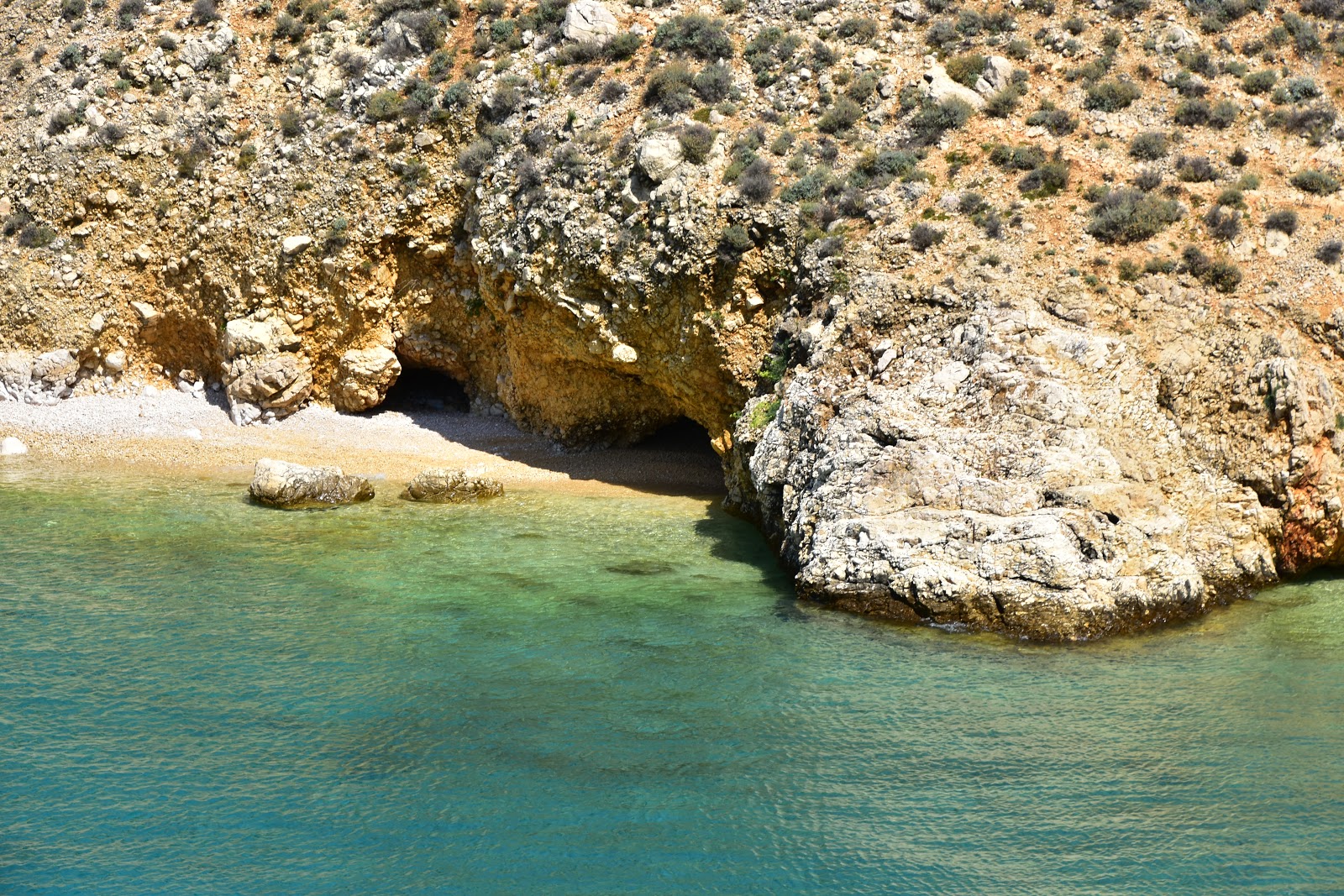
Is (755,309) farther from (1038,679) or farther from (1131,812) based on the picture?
(1131,812)

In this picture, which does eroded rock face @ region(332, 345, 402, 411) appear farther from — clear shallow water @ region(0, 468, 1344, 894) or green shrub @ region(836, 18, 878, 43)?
green shrub @ region(836, 18, 878, 43)

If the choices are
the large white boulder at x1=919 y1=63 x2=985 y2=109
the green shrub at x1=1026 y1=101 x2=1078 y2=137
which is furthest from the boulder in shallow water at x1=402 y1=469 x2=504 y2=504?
the green shrub at x1=1026 y1=101 x2=1078 y2=137

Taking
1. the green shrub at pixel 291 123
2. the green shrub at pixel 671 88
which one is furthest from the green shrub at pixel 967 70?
the green shrub at pixel 291 123

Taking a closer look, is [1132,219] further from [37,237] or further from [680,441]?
[37,237]

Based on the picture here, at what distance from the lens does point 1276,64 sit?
2616 cm

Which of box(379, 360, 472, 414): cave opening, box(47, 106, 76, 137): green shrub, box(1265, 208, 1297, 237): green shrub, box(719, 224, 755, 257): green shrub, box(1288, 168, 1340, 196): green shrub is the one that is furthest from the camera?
box(379, 360, 472, 414): cave opening

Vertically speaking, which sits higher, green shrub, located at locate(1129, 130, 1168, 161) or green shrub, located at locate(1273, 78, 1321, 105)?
green shrub, located at locate(1273, 78, 1321, 105)

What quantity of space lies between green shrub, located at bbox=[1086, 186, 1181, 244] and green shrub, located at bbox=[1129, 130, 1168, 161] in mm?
2231

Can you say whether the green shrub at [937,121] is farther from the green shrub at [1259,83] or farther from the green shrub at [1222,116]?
the green shrub at [1259,83]

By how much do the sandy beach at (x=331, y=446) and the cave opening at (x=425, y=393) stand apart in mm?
772

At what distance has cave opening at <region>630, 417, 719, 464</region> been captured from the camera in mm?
28641

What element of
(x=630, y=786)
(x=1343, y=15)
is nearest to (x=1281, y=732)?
(x=630, y=786)

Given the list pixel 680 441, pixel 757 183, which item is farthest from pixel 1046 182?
pixel 680 441

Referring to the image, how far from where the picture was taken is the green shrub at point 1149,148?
2348cm
